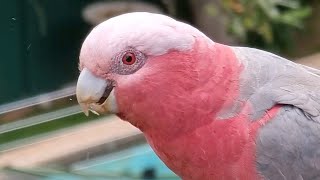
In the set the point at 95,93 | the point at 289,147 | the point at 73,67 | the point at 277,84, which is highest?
the point at 95,93

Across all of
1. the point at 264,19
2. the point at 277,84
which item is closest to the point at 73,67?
the point at 264,19

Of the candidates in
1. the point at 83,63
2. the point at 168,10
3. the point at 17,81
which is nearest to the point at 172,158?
the point at 83,63

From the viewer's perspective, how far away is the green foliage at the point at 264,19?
149 inches

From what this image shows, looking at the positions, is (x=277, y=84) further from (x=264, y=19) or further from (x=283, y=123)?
(x=264, y=19)

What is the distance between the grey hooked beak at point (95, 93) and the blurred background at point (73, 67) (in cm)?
82

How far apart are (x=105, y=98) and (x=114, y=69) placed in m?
0.07

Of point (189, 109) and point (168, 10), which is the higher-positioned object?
point (189, 109)

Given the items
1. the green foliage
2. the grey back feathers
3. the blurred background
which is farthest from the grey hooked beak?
the green foliage

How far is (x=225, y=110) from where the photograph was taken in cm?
172

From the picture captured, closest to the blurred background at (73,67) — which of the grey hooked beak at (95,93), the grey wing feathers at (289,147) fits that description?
the grey wing feathers at (289,147)

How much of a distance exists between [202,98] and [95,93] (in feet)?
0.76

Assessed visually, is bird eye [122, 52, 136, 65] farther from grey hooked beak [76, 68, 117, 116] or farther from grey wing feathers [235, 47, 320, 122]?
grey wing feathers [235, 47, 320, 122]

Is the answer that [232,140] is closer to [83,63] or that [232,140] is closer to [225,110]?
[225,110]

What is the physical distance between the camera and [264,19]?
384 centimetres
